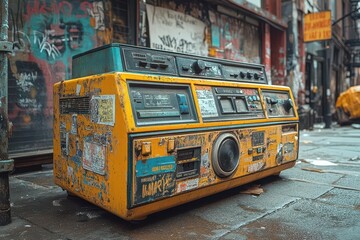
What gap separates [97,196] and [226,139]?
1.42 m

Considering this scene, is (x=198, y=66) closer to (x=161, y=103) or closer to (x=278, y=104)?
(x=161, y=103)

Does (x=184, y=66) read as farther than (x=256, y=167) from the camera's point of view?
No

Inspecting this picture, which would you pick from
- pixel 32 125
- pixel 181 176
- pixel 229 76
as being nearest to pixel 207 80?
pixel 229 76

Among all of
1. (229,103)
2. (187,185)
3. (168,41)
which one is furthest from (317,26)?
(187,185)

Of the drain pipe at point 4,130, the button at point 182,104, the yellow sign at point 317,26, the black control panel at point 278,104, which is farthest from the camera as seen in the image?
the yellow sign at point 317,26

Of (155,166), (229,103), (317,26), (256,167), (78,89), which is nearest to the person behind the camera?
(155,166)

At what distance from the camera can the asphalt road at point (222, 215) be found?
279 cm

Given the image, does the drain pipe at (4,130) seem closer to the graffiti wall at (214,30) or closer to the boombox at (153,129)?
the boombox at (153,129)

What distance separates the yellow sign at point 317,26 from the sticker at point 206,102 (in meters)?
12.6

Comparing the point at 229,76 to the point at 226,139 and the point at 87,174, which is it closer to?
the point at 226,139

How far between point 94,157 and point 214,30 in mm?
8476

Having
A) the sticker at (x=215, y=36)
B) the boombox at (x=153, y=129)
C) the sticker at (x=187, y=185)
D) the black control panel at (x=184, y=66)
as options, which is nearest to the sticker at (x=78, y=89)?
the boombox at (x=153, y=129)

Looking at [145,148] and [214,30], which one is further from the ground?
[214,30]

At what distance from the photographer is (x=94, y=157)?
117 inches
